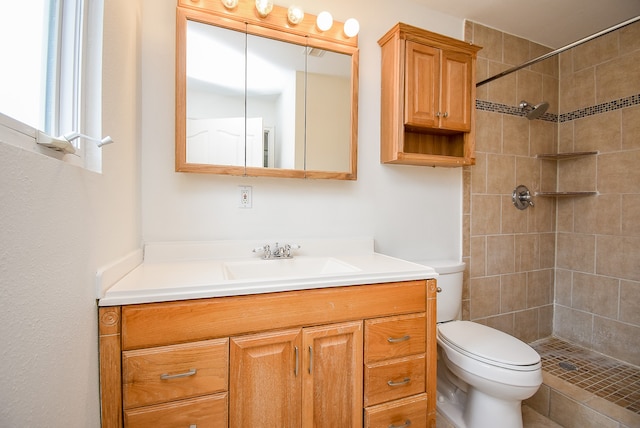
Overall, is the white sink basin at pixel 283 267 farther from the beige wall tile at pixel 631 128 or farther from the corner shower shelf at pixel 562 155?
the beige wall tile at pixel 631 128

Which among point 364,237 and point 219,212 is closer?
point 219,212

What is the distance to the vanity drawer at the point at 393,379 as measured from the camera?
44.6 inches

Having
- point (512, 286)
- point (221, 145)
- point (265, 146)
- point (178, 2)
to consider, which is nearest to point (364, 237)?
point (265, 146)

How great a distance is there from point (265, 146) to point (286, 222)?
42 centimetres

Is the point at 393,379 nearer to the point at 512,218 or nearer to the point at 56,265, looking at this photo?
the point at 56,265

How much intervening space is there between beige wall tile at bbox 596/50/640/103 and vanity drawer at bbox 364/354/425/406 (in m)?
2.44

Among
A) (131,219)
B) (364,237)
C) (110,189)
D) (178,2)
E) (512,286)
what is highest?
(178,2)

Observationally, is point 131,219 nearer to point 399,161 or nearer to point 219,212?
point 219,212

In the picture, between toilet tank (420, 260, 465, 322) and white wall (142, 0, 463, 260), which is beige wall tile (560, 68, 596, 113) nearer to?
white wall (142, 0, 463, 260)

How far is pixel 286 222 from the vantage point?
156 centimetres

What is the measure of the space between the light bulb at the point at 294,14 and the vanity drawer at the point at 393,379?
1.67 meters

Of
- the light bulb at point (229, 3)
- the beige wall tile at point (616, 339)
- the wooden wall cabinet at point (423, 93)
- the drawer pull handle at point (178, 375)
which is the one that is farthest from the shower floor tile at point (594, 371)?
the light bulb at point (229, 3)

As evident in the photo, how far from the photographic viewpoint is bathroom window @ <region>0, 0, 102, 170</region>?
54cm

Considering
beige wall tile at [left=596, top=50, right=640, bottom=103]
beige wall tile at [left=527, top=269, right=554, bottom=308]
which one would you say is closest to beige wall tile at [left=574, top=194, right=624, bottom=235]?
beige wall tile at [left=527, top=269, right=554, bottom=308]
